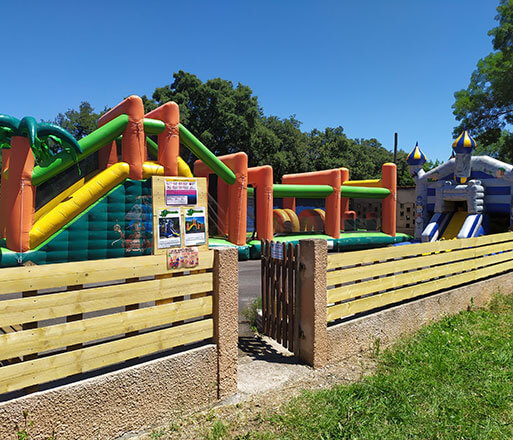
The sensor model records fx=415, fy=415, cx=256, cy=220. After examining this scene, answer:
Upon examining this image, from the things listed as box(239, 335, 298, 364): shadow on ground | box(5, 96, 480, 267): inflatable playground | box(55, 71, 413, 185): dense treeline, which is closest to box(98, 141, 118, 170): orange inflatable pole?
box(5, 96, 480, 267): inflatable playground

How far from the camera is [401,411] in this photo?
358 centimetres

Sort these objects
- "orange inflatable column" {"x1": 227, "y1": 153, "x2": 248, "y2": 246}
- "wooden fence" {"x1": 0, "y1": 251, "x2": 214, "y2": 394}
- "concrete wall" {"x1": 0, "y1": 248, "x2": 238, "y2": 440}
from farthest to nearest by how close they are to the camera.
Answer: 1. "orange inflatable column" {"x1": 227, "y1": 153, "x2": 248, "y2": 246}
2. "concrete wall" {"x1": 0, "y1": 248, "x2": 238, "y2": 440}
3. "wooden fence" {"x1": 0, "y1": 251, "x2": 214, "y2": 394}

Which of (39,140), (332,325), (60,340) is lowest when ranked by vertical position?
(332,325)

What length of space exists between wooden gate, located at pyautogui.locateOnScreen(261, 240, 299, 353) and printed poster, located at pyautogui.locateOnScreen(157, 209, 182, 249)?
147 inches

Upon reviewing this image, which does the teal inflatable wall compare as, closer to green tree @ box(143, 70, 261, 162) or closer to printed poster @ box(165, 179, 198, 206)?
printed poster @ box(165, 179, 198, 206)

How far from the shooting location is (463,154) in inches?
645

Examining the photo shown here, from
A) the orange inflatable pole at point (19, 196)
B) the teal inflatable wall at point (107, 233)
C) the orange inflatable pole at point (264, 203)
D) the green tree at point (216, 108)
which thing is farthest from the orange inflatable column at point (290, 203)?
the green tree at point (216, 108)

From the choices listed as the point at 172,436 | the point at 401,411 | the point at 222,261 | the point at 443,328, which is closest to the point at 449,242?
the point at 443,328

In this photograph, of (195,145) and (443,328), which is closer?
(443,328)

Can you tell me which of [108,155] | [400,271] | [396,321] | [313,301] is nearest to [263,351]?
[313,301]

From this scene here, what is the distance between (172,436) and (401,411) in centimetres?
194

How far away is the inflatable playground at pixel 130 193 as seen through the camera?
9.77 metres

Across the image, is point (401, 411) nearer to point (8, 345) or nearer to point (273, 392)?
point (273, 392)

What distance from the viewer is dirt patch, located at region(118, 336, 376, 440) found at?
3.29 meters
